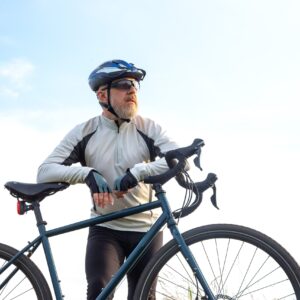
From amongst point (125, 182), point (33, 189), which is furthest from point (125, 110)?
point (33, 189)

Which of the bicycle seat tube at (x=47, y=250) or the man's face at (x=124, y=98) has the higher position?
the man's face at (x=124, y=98)

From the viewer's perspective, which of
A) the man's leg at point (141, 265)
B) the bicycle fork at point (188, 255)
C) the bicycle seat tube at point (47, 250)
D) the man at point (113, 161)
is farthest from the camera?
the man's leg at point (141, 265)

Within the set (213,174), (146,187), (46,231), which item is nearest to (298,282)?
A: (213,174)

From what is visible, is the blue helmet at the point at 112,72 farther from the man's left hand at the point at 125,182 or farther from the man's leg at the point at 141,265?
the man's leg at the point at 141,265

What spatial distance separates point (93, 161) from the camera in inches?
186

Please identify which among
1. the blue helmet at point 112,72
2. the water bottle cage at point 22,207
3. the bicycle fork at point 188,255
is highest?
the blue helmet at point 112,72

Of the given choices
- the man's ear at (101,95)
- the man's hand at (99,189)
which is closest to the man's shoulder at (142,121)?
the man's ear at (101,95)

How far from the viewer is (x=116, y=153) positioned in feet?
15.5

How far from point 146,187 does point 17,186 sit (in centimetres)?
100

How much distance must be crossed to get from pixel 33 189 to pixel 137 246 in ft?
2.72

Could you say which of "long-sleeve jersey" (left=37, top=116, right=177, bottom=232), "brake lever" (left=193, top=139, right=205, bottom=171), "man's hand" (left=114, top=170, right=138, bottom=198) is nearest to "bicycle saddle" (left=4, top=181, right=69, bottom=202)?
"long-sleeve jersey" (left=37, top=116, right=177, bottom=232)

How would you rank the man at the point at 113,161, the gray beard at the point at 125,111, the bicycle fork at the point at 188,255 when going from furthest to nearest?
the gray beard at the point at 125,111 → the man at the point at 113,161 → the bicycle fork at the point at 188,255

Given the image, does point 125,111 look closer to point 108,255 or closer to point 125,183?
point 125,183

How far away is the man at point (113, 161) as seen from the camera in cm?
436
